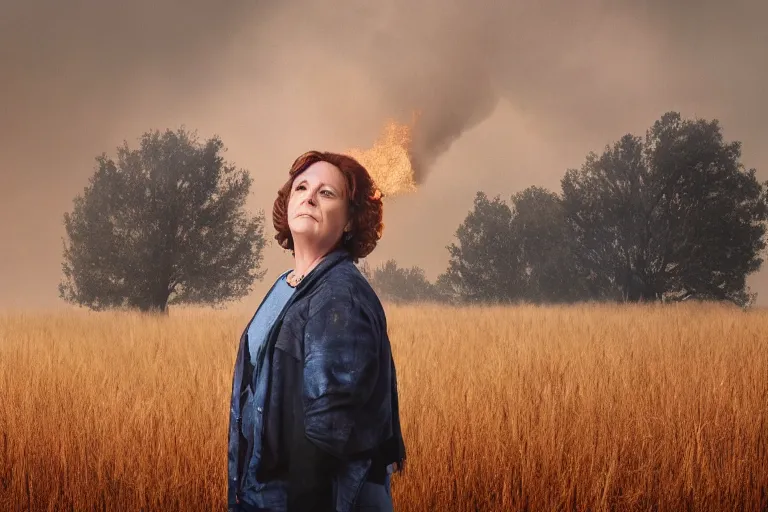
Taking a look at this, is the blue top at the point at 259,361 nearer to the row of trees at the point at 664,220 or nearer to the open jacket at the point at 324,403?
the open jacket at the point at 324,403

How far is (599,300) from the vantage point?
104 ft

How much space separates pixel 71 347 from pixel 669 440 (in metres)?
7.83

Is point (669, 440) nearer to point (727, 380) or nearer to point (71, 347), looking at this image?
point (727, 380)

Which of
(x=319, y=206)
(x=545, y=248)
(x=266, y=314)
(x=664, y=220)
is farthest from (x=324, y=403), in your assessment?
(x=545, y=248)

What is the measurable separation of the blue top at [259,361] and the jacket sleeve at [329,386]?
0.57ft

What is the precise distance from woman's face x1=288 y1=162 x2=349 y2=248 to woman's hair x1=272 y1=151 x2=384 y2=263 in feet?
0.10

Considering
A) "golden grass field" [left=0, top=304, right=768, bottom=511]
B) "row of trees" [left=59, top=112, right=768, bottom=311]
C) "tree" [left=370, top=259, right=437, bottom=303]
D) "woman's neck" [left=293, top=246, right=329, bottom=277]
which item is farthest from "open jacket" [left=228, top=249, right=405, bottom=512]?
"tree" [left=370, top=259, right=437, bottom=303]

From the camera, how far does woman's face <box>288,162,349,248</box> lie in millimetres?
2514

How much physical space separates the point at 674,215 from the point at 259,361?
2954cm

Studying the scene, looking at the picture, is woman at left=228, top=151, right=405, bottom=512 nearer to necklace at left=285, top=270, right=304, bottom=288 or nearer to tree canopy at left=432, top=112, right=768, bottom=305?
necklace at left=285, top=270, right=304, bottom=288

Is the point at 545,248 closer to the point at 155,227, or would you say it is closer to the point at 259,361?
the point at 155,227

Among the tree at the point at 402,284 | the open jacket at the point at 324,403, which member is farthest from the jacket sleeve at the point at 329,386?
the tree at the point at 402,284

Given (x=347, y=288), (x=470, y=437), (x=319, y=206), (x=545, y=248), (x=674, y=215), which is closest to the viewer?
(x=347, y=288)

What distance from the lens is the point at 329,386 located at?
207 cm
